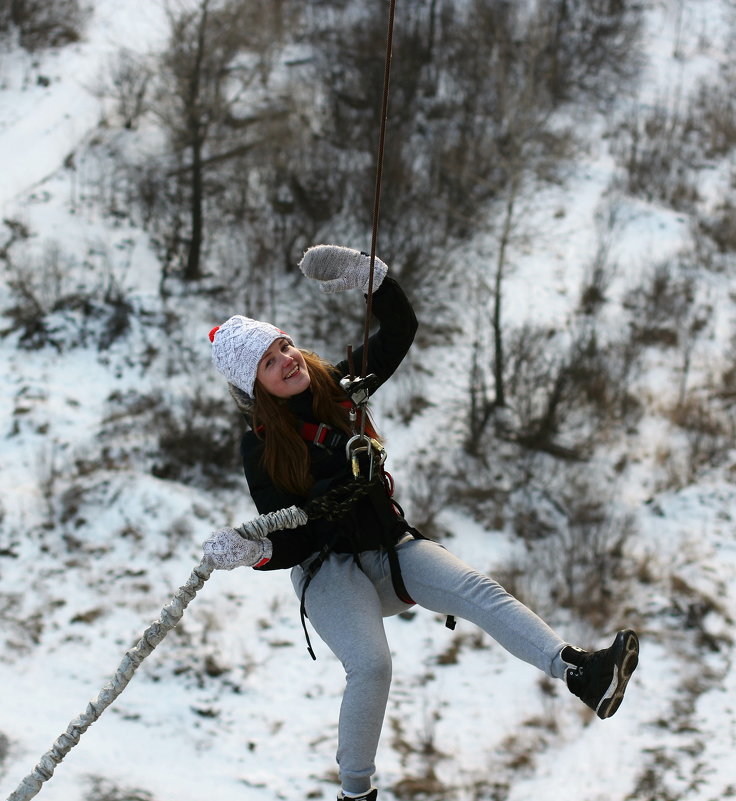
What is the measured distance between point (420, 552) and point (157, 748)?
6020 millimetres

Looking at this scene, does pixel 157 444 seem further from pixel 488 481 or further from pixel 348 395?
pixel 348 395

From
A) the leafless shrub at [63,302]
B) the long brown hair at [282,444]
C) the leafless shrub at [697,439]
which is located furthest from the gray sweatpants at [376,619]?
the leafless shrub at [63,302]

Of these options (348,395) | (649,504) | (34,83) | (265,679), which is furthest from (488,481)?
(34,83)

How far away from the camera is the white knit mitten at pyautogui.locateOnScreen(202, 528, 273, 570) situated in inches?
110

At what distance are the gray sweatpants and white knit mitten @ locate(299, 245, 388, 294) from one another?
0.95 meters

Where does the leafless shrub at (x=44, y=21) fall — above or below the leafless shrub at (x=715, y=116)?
above

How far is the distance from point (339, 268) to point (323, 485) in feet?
2.51

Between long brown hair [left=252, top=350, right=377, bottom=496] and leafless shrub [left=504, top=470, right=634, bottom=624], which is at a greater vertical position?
long brown hair [left=252, top=350, right=377, bottom=496]

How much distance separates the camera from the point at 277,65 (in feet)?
57.0

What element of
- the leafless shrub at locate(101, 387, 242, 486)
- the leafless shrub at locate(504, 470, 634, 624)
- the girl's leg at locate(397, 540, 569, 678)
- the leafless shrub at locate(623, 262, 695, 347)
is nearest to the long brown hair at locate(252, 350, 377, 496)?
the girl's leg at locate(397, 540, 569, 678)

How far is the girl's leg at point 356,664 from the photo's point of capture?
9.45 feet

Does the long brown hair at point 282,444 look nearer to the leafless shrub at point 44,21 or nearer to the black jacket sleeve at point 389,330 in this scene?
the black jacket sleeve at point 389,330

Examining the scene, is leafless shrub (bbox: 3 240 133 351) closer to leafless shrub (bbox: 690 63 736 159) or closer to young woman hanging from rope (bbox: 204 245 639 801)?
young woman hanging from rope (bbox: 204 245 639 801)

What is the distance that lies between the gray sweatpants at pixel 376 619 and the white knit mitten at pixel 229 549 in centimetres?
36
